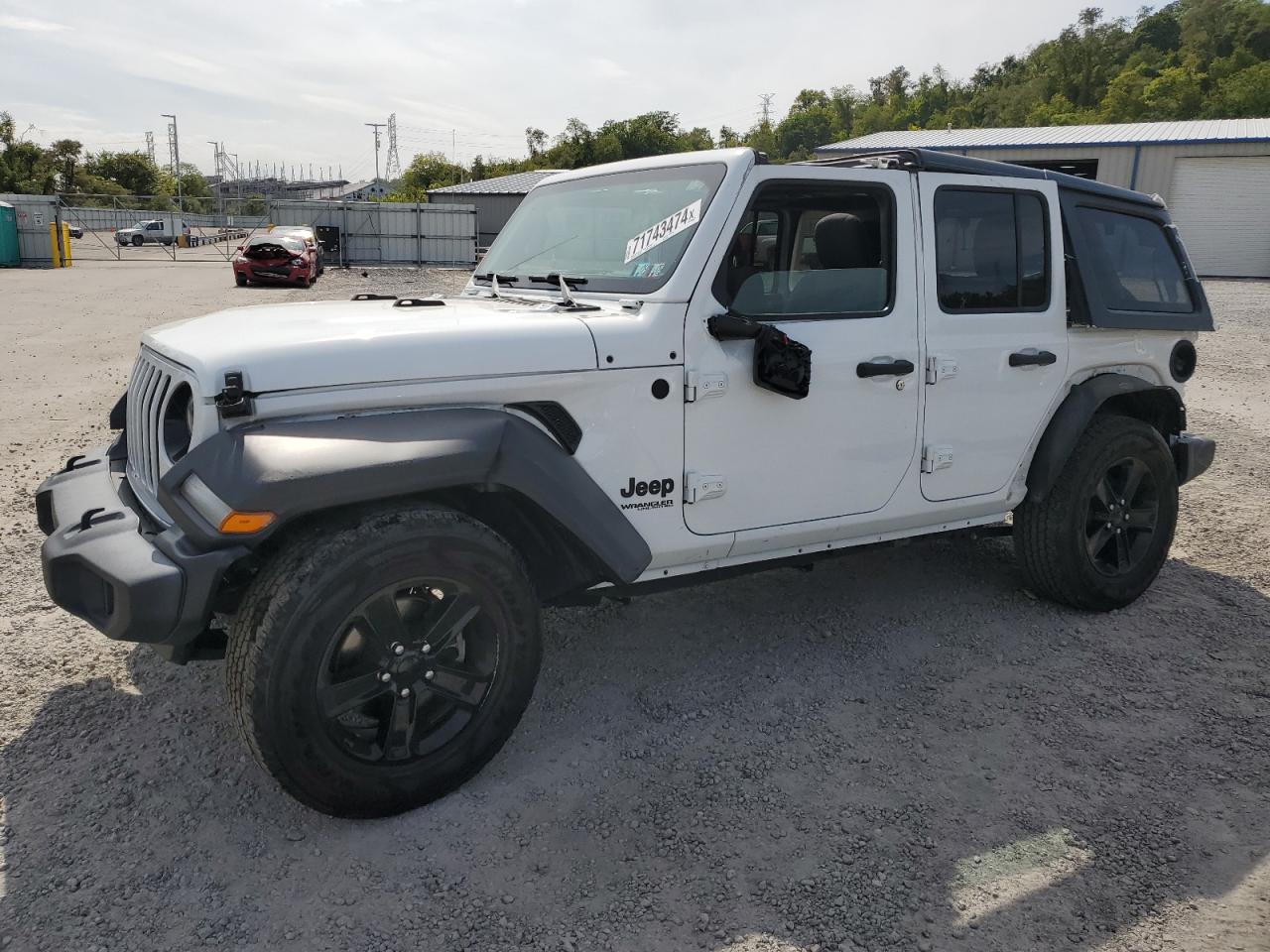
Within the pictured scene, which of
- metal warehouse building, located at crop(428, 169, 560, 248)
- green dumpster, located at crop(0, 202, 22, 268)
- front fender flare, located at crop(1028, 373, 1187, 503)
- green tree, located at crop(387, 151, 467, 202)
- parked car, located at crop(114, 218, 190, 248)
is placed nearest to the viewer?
front fender flare, located at crop(1028, 373, 1187, 503)

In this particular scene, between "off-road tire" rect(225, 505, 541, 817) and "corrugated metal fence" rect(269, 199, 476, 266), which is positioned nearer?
"off-road tire" rect(225, 505, 541, 817)

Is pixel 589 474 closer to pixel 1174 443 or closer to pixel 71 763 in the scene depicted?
pixel 71 763

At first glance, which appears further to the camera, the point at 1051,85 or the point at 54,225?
the point at 1051,85

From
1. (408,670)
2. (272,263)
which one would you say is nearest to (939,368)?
(408,670)

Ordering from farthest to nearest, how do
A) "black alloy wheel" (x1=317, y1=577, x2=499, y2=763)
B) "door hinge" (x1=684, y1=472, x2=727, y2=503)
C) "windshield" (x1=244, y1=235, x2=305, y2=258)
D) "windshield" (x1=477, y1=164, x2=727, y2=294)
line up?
"windshield" (x1=244, y1=235, x2=305, y2=258) < "windshield" (x1=477, y1=164, x2=727, y2=294) < "door hinge" (x1=684, y1=472, x2=727, y2=503) < "black alloy wheel" (x1=317, y1=577, x2=499, y2=763)

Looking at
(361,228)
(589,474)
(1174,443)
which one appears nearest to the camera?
(589,474)

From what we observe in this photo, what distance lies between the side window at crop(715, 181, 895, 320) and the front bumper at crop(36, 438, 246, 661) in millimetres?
1915

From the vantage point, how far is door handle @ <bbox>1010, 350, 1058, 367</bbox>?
4.06 meters

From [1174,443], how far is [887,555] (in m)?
1.57

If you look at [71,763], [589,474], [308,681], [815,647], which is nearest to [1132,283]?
[815,647]

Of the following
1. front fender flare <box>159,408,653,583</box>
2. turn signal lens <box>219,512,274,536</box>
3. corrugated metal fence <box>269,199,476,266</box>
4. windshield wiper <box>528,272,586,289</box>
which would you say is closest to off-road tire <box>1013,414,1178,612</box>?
windshield wiper <box>528,272,586,289</box>

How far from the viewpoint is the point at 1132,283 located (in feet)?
15.0

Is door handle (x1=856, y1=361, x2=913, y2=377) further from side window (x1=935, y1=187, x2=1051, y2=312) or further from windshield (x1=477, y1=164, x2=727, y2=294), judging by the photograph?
windshield (x1=477, y1=164, x2=727, y2=294)

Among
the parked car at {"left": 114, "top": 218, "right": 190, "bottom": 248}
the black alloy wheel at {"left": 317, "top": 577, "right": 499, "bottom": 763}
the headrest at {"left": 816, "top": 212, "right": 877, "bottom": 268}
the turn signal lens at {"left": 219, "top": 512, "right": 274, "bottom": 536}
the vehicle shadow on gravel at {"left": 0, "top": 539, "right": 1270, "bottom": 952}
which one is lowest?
the vehicle shadow on gravel at {"left": 0, "top": 539, "right": 1270, "bottom": 952}
